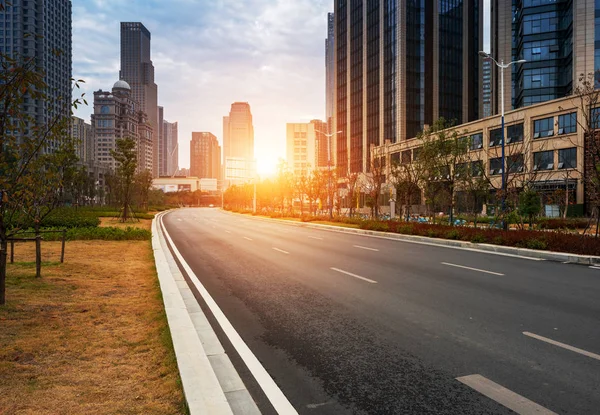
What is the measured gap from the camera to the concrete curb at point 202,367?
371 cm

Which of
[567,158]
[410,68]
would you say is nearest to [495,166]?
[567,158]

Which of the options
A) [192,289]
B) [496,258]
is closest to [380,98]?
[496,258]

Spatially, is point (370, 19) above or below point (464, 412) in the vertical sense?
above

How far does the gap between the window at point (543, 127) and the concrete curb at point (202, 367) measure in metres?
46.6

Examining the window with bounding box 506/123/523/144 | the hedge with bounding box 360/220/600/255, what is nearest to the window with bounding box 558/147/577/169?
the window with bounding box 506/123/523/144

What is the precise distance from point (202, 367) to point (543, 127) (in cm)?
4922

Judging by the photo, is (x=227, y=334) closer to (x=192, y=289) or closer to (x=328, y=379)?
(x=328, y=379)

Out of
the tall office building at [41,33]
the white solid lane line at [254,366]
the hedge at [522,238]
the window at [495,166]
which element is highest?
the tall office building at [41,33]

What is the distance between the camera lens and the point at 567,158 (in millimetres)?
41938

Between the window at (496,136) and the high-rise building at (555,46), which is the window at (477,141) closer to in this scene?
the window at (496,136)

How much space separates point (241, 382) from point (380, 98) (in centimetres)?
8620

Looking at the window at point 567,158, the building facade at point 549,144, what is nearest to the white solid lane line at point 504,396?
the building facade at point 549,144

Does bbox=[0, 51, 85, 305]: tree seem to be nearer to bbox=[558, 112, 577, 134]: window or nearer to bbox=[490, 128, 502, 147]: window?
bbox=[558, 112, 577, 134]: window

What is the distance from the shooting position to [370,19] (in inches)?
3556
